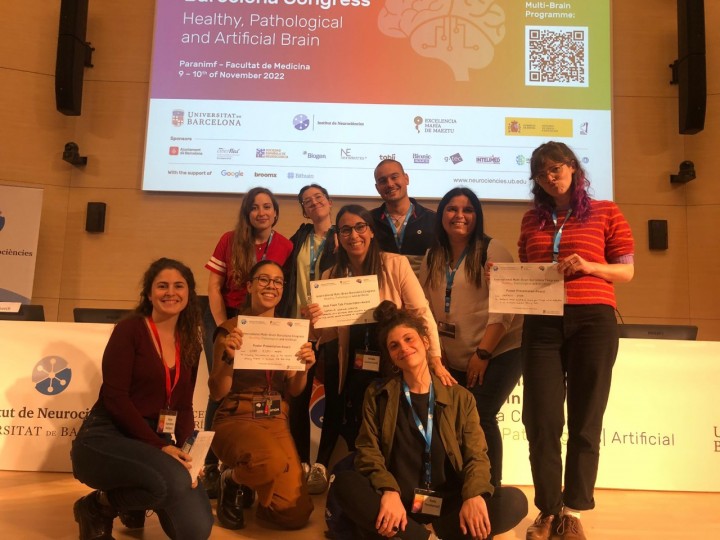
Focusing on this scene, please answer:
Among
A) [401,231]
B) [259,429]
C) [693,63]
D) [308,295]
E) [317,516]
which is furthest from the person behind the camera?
[693,63]

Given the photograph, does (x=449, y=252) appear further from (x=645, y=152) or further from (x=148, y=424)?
(x=645, y=152)

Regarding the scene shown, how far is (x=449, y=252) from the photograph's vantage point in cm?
288

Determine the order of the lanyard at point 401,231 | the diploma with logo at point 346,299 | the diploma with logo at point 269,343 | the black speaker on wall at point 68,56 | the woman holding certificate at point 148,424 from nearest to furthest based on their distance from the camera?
the woman holding certificate at point 148,424
the diploma with logo at point 269,343
the diploma with logo at point 346,299
the lanyard at point 401,231
the black speaker on wall at point 68,56

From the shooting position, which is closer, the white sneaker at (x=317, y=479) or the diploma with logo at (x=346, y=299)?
the diploma with logo at (x=346, y=299)

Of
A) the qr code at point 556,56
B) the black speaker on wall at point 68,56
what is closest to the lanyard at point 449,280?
the qr code at point 556,56

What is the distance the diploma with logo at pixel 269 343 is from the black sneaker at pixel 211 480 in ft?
2.58

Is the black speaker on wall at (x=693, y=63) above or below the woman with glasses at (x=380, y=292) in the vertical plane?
above

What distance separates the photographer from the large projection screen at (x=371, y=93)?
17.6 ft

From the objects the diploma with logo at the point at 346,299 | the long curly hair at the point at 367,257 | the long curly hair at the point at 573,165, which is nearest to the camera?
the long curly hair at the point at 573,165

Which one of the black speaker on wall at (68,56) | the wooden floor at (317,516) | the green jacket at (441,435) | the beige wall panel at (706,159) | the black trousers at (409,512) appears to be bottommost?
the wooden floor at (317,516)

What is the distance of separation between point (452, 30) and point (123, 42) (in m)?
3.22

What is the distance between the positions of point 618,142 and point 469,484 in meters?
4.58

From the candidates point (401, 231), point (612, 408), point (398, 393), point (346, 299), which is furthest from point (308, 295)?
point (612, 408)

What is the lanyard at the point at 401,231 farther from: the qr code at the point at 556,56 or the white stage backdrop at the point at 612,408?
the qr code at the point at 556,56
